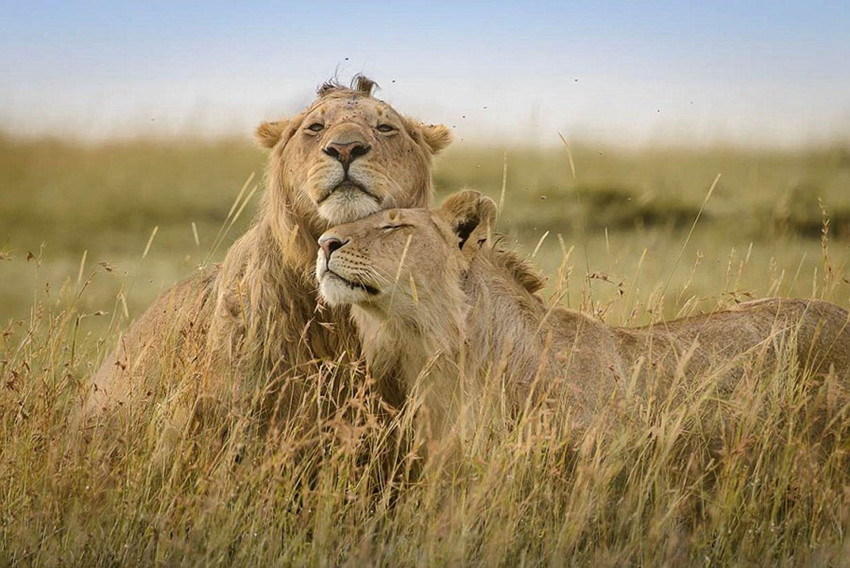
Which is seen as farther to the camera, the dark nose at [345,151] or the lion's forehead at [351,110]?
the lion's forehead at [351,110]

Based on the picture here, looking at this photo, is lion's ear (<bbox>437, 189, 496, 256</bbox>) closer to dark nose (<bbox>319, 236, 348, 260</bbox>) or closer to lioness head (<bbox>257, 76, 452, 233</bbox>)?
lioness head (<bbox>257, 76, 452, 233</bbox>)

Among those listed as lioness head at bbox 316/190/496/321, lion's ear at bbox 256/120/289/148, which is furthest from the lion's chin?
lion's ear at bbox 256/120/289/148

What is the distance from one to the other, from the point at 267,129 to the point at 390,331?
4.61ft

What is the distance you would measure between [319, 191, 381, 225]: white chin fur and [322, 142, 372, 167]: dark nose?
14 centimetres

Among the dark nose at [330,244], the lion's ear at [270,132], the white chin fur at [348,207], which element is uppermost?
the lion's ear at [270,132]

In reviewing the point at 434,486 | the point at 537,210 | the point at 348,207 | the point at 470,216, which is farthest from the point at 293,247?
the point at 537,210

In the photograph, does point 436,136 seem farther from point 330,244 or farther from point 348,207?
point 330,244

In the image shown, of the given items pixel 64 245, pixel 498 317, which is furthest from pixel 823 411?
pixel 64 245

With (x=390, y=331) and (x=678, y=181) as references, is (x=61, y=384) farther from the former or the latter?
(x=678, y=181)

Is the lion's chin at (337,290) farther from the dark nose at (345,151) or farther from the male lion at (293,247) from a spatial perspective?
the dark nose at (345,151)

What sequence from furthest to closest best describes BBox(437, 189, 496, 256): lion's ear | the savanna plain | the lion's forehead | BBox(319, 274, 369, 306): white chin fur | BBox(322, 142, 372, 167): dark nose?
the lion's forehead
BBox(437, 189, 496, 256): lion's ear
BBox(322, 142, 372, 167): dark nose
BBox(319, 274, 369, 306): white chin fur
the savanna plain

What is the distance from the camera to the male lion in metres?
5.25

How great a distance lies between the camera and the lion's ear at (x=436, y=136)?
19.8 ft

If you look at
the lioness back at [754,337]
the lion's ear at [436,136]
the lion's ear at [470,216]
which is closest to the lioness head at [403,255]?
the lion's ear at [470,216]
